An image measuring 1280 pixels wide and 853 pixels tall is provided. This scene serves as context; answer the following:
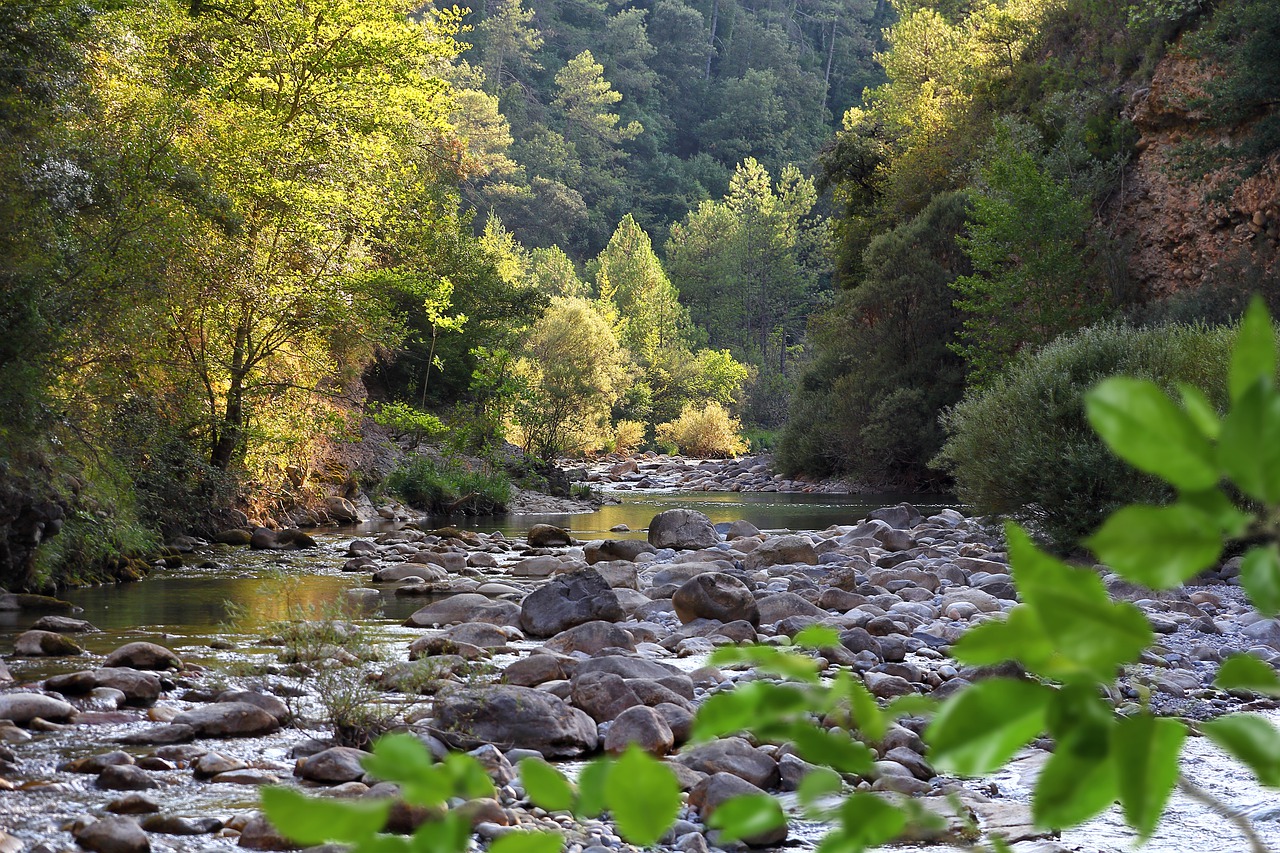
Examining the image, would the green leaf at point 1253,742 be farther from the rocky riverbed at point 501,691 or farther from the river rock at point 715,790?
the river rock at point 715,790

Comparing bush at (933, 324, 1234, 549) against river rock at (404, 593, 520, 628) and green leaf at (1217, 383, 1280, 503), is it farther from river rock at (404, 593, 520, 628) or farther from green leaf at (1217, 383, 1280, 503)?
green leaf at (1217, 383, 1280, 503)

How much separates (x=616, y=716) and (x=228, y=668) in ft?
7.03

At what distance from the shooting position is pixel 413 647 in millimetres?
6527

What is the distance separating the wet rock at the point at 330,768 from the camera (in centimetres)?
432

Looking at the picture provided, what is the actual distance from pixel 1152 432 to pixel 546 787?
29 centimetres

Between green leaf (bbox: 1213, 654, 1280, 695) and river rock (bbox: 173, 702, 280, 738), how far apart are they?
17.0ft

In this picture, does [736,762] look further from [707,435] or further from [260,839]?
[707,435]

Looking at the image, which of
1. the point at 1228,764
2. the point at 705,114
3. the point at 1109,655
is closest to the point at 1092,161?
the point at 1228,764

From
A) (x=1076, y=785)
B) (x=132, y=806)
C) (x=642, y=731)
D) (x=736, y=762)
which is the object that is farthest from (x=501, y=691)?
(x=1076, y=785)

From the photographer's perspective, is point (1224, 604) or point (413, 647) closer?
point (413, 647)

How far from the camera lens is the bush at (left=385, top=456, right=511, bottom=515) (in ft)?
63.3

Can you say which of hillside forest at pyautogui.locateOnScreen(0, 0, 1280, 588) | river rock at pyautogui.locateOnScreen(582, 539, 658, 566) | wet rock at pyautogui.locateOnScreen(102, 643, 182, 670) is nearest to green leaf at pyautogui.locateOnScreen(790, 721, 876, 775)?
wet rock at pyautogui.locateOnScreen(102, 643, 182, 670)

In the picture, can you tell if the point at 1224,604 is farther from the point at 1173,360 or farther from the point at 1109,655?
the point at 1109,655

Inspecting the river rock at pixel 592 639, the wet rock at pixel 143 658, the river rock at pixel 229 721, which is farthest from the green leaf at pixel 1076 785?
the river rock at pixel 592 639
